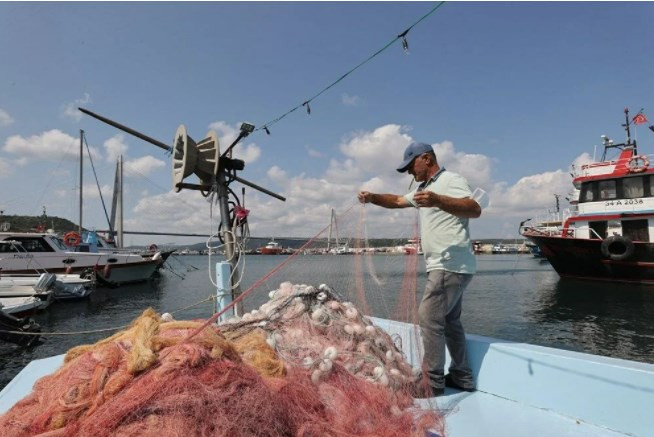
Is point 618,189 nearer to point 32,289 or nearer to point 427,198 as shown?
point 427,198

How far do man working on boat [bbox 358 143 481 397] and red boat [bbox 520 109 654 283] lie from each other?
63.6ft

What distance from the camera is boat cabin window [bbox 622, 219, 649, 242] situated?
18.0 metres

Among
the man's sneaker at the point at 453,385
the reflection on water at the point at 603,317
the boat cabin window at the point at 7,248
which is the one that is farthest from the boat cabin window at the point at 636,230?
the boat cabin window at the point at 7,248

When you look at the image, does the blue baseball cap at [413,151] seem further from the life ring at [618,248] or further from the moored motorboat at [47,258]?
the moored motorboat at [47,258]

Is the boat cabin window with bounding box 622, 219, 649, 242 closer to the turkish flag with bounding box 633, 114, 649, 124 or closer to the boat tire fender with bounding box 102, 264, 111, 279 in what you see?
the turkish flag with bounding box 633, 114, 649, 124

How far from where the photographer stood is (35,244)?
792 inches

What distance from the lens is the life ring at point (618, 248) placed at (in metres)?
17.6

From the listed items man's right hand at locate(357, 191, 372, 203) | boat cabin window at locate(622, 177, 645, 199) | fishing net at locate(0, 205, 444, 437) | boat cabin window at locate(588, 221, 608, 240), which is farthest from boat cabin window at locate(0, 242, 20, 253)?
boat cabin window at locate(622, 177, 645, 199)

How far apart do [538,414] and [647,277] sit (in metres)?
20.6

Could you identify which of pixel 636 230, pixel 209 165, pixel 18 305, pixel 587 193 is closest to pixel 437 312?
pixel 209 165

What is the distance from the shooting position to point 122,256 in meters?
23.9

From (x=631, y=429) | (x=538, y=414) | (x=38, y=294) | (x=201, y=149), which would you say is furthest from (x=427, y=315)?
(x=38, y=294)

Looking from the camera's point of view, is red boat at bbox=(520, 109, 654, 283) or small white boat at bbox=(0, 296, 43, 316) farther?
red boat at bbox=(520, 109, 654, 283)

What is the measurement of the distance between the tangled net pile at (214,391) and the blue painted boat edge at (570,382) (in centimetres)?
71
